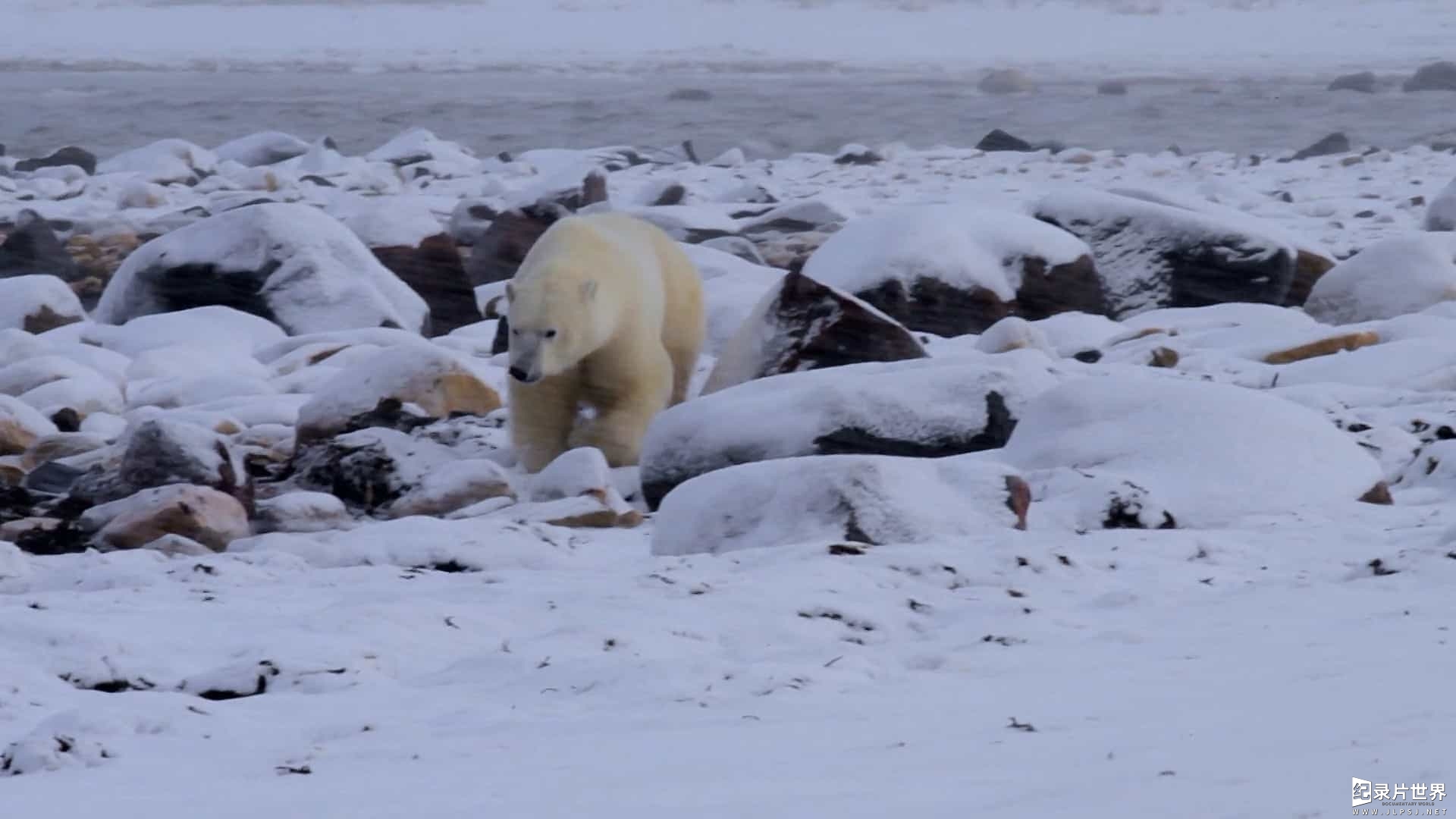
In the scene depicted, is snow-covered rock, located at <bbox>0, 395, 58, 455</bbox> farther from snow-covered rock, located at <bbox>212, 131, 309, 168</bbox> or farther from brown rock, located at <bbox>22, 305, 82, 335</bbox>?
snow-covered rock, located at <bbox>212, 131, 309, 168</bbox>

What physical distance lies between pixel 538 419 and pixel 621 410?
0.96 ft

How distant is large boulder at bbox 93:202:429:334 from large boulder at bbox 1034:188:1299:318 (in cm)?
337

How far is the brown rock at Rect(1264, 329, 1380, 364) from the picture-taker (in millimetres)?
6348

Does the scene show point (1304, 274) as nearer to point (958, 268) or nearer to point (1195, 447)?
point (958, 268)

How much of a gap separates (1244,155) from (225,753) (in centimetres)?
1538

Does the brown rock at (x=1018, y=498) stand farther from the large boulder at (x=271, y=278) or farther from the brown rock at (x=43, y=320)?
the brown rock at (x=43, y=320)

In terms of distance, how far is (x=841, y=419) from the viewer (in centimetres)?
470

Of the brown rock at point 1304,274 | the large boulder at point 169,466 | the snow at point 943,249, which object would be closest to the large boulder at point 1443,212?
the brown rock at point 1304,274

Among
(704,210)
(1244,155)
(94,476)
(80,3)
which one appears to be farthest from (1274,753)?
(80,3)

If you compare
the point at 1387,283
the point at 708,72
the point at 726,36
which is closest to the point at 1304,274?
the point at 1387,283

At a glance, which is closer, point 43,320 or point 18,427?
point 18,427

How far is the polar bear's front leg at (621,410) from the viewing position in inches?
215

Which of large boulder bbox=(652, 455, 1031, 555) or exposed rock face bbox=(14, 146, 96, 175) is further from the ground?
large boulder bbox=(652, 455, 1031, 555)

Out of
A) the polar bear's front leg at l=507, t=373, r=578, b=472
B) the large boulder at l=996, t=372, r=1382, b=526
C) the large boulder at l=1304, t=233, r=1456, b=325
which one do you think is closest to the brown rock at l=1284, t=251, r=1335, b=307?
the large boulder at l=1304, t=233, r=1456, b=325
